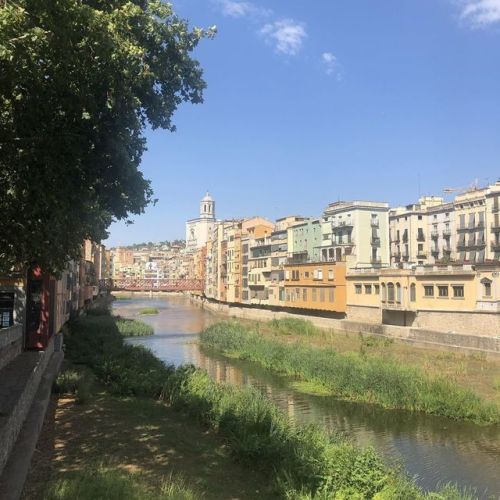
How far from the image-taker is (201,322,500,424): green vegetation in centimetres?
2206

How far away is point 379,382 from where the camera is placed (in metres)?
24.9

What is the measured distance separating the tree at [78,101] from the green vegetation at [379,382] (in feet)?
54.9

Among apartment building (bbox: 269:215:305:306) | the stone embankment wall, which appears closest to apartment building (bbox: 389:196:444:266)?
apartment building (bbox: 269:215:305:306)

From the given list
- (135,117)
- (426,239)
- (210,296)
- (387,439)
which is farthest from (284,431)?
(210,296)

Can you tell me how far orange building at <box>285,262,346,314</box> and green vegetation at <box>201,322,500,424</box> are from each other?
20025 millimetres

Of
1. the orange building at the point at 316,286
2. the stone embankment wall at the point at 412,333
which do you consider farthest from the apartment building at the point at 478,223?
the stone embankment wall at the point at 412,333

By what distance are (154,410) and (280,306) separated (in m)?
50.4

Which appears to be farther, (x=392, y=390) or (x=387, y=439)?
(x=392, y=390)

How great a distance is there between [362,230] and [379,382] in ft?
143

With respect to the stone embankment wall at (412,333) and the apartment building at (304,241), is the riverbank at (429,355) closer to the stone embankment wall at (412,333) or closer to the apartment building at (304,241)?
the stone embankment wall at (412,333)

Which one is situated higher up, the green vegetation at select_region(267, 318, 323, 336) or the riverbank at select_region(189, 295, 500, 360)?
the riverbank at select_region(189, 295, 500, 360)

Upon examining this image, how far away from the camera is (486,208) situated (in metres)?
63.0

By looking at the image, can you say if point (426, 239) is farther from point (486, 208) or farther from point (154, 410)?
point (154, 410)

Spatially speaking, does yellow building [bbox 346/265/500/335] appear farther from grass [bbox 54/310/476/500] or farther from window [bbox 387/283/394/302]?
grass [bbox 54/310/476/500]
